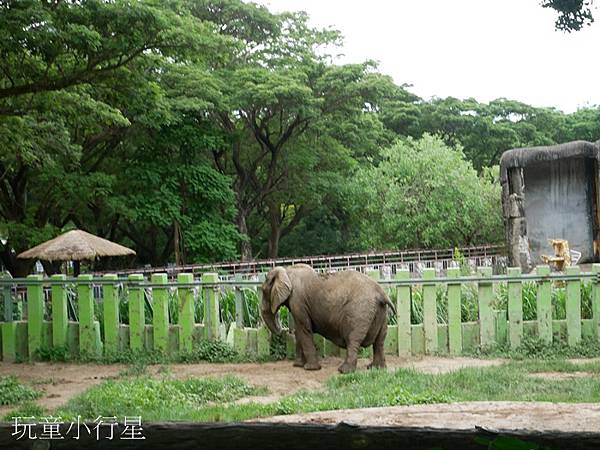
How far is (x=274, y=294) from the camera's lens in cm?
866

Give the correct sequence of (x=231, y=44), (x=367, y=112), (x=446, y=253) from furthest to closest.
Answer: (x=367, y=112), (x=446, y=253), (x=231, y=44)

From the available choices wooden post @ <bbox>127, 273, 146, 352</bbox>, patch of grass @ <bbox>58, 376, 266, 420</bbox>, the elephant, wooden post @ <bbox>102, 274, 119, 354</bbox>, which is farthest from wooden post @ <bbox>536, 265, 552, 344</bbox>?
wooden post @ <bbox>102, 274, 119, 354</bbox>

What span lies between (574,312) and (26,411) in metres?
6.32

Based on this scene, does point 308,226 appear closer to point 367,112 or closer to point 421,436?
point 367,112

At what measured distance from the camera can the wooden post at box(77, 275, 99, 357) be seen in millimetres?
9617

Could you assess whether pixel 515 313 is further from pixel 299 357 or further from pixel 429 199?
pixel 429 199

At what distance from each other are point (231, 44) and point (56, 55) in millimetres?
3572

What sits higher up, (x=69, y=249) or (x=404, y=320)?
(x=69, y=249)

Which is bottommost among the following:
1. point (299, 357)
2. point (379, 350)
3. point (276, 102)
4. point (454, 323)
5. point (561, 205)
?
point (299, 357)

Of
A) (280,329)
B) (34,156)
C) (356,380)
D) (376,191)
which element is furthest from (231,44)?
(376,191)

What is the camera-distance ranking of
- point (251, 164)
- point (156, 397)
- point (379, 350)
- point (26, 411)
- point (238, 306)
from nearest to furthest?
1. point (26, 411)
2. point (156, 397)
3. point (379, 350)
4. point (238, 306)
5. point (251, 164)

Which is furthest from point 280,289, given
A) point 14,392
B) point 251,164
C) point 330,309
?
point 251,164

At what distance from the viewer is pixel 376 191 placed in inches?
989

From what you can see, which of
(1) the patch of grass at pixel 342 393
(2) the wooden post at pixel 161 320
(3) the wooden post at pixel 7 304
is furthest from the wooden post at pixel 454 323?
(3) the wooden post at pixel 7 304
